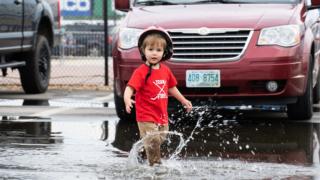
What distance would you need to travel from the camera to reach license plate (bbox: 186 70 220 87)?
757cm

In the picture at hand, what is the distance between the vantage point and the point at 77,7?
32.5 m

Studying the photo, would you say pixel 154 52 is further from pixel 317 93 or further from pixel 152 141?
pixel 317 93

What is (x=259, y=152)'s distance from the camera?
6.32 m

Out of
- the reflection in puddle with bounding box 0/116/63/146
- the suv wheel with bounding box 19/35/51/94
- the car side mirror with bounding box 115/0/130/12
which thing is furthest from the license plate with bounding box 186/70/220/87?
the suv wheel with bounding box 19/35/51/94

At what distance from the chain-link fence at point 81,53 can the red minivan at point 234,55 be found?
4721mm

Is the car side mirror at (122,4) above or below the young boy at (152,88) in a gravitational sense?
above

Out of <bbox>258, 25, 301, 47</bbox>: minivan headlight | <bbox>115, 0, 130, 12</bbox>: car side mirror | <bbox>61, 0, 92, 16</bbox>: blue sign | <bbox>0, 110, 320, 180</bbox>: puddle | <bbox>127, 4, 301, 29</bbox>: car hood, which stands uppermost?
<bbox>61, 0, 92, 16</bbox>: blue sign

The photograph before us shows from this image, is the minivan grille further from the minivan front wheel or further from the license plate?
the minivan front wheel

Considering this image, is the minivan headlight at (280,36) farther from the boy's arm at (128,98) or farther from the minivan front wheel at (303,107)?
the boy's arm at (128,98)

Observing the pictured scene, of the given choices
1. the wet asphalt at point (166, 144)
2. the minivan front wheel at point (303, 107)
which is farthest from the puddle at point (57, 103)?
the minivan front wheel at point (303, 107)

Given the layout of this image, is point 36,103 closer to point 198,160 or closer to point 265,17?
point 265,17

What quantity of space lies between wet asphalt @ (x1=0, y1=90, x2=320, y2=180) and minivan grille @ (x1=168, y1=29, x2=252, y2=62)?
682 mm

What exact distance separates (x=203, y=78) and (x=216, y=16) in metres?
0.69

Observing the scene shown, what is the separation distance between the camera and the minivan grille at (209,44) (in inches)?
301
